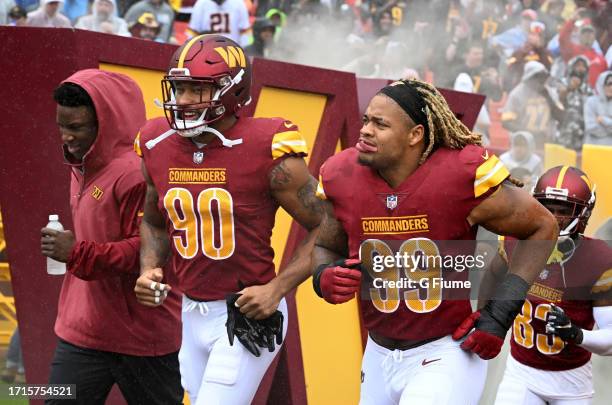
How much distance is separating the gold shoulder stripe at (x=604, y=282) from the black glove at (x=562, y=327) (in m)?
0.28

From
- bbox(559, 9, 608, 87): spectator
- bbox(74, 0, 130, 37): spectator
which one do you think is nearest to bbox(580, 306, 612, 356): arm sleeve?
bbox(74, 0, 130, 37): spectator

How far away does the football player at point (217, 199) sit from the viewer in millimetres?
4348

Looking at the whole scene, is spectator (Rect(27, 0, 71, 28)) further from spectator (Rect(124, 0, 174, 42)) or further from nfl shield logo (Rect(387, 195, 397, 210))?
nfl shield logo (Rect(387, 195, 397, 210))

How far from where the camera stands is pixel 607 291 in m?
5.03

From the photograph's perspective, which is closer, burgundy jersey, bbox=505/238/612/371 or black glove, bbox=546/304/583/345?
black glove, bbox=546/304/583/345

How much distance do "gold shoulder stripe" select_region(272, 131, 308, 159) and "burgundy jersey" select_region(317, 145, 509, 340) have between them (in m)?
0.27

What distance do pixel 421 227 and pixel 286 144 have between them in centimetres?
70

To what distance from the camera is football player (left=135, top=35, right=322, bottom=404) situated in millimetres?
4348

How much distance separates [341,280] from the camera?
394 centimetres

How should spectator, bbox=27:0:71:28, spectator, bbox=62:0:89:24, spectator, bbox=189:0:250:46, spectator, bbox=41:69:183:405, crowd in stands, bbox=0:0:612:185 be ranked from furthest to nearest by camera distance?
crowd in stands, bbox=0:0:612:185 < spectator, bbox=189:0:250:46 < spectator, bbox=62:0:89:24 < spectator, bbox=27:0:71:28 < spectator, bbox=41:69:183:405

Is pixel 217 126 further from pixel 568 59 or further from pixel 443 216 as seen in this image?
pixel 568 59

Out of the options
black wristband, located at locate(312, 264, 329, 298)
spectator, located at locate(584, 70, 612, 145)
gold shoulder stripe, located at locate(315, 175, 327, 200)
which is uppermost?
gold shoulder stripe, located at locate(315, 175, 327, 200)

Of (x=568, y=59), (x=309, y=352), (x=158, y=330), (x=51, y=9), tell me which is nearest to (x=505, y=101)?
(x=568, y=59)

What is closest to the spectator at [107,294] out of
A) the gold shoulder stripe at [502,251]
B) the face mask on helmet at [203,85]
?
the face mask on helmet at [203,85]
